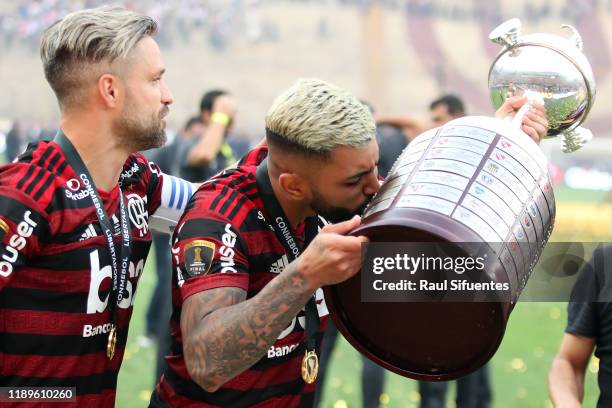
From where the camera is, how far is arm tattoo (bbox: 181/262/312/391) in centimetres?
226

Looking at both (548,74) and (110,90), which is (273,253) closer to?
(110,90)

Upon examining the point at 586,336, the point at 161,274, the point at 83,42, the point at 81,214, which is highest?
the point at 161,274

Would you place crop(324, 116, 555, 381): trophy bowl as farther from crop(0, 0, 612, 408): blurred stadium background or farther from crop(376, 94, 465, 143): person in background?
crop(0, 0, 612, 408): blurred stadium background

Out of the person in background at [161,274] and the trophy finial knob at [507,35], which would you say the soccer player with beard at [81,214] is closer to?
the trophy finial knob at [507,35]

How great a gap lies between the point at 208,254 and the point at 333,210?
345 mm

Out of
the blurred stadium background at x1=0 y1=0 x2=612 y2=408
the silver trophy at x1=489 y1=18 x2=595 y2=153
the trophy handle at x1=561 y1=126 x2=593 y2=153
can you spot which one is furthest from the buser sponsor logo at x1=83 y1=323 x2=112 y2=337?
the blurred stadium background at x1=0 y1=0 x2=612 y2=408

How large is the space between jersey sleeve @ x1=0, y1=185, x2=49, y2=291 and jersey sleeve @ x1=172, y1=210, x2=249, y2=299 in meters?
0.36

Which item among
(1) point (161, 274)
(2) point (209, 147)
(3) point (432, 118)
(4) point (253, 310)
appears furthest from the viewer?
(1) point (161, 274)

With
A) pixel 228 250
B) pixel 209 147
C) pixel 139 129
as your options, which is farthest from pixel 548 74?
pixel 209 147

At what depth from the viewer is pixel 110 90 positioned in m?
2.64

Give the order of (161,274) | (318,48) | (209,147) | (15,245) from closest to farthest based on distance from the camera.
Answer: (15,245) → (209,147) → (161,274) → (318,48)

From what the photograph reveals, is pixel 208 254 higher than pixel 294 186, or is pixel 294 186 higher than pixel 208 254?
pixel 294 186

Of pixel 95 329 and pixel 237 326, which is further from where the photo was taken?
pixel 95 329

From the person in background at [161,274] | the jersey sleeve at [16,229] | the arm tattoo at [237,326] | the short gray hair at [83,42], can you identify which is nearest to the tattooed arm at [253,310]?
the arm tattoo at [237,326]
